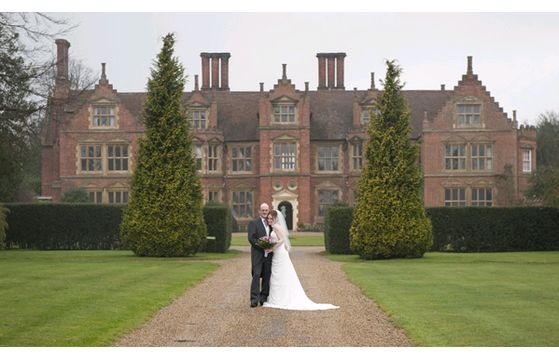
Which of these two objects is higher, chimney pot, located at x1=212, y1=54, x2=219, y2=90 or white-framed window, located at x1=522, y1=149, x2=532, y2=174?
chimney pot, located at x1=212, y1=54, x2=219, y2=90

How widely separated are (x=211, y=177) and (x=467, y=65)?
16607mm

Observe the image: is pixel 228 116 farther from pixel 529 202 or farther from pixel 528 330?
pixel 528 330

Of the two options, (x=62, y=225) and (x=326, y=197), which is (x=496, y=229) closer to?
(x=62, y=225)

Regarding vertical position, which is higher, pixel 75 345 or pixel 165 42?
pixel 165 42

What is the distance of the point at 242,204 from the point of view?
50750 millimetres

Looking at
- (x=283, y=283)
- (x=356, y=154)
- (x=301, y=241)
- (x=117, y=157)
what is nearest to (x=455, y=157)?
(x=356, y=154)

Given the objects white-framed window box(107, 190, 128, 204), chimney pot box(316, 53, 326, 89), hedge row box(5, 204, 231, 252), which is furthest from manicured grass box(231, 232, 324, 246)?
chimney pot box(316, 53, 326, 89)

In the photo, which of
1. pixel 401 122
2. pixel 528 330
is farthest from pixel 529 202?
pixel 528 330

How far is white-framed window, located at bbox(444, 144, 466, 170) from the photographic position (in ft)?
157

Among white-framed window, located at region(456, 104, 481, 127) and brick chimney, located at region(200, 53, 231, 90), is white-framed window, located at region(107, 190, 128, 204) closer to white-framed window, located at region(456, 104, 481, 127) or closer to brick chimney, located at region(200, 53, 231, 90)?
brick chimney, located at region(200, 53, 231, 90)

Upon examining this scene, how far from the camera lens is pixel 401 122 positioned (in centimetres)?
2698

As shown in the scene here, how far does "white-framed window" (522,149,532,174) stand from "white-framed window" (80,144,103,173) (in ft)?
81.7

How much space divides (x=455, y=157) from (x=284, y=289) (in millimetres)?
35354

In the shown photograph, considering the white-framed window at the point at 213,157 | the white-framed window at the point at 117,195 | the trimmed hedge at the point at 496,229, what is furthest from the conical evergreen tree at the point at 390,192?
the white-framed window at the point at 117,195
